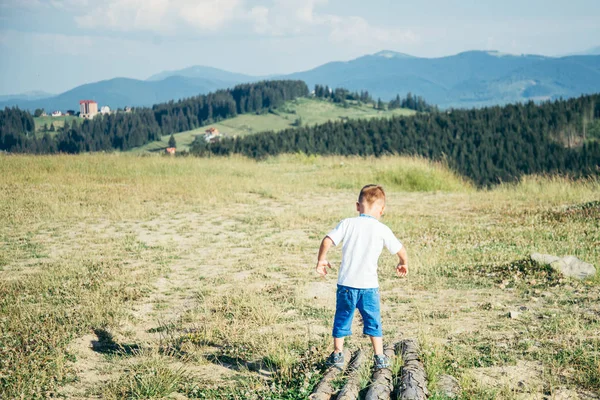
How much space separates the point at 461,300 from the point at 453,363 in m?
2.32

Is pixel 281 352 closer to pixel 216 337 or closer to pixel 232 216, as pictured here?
pixel 216 337

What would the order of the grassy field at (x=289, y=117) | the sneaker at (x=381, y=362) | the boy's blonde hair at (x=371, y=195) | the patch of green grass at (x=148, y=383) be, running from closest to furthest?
the patch of green grass at (x=148, y=383) < the sneaker at (x=381, y=362) < the boy's blonde hair at (x=371, y=195) < the grassy field at (x=289, y=117)

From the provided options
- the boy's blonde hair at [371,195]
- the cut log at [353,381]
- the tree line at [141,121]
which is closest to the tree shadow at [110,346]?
the cut log at [353,381]

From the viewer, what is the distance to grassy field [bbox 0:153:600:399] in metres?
4.96

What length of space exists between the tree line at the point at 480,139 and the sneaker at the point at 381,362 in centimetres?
5094

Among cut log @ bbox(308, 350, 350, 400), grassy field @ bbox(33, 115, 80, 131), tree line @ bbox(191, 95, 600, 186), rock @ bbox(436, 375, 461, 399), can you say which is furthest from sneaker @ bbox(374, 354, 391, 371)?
grassy field @ bbox(33, 115, 80, 131)

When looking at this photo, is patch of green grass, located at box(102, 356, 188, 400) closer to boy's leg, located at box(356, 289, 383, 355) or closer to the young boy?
the young boy

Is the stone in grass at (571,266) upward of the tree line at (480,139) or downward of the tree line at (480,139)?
downward

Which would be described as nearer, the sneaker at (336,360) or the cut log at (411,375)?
the cut log at (411,375)

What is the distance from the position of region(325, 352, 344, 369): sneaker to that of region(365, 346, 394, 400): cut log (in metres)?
0.36

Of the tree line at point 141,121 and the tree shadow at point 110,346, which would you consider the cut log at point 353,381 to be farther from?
the tree line at point 141,121

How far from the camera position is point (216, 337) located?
19.9 feet

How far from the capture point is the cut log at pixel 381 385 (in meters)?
4.33

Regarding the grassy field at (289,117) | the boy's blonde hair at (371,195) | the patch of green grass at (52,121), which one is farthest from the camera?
the patch of green grass at (52,121)
